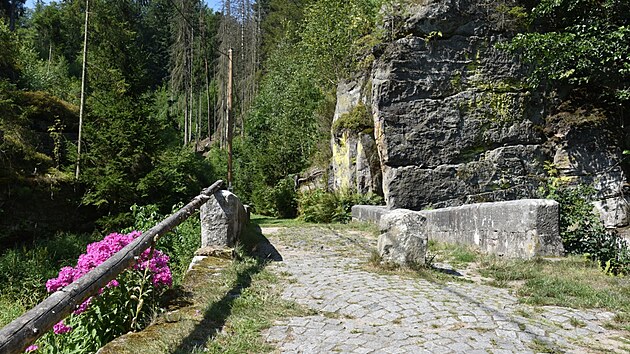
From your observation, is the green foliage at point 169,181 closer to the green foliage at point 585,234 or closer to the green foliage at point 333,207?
the green foliage at point 333,207

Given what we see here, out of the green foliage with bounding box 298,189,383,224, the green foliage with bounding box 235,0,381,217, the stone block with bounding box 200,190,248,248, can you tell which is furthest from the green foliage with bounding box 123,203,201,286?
the green foliage with bounding box 235,0,381,217

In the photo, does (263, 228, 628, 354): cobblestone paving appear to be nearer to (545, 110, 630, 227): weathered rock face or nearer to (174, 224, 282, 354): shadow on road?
(174, 224, 282, 354): shadow on road

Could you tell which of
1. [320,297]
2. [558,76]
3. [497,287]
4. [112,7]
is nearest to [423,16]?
[558,76]

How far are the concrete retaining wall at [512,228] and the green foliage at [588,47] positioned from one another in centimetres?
487

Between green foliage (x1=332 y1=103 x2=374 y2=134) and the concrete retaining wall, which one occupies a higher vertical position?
green foliage (x1=332 y1=103 x2=374 y2=134)

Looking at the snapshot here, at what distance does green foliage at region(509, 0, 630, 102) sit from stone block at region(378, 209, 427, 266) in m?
6.54

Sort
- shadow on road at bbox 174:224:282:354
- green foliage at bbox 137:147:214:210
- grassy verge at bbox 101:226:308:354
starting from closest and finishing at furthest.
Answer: grassy verge at bbox 101:226:308:354, shadow on road at bbox 174:224:282:354, green foliage at bbox 137:147:214:210

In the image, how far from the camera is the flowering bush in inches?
138

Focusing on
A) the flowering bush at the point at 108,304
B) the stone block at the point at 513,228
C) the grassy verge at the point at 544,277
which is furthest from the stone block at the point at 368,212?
the flowering bush at the point at 108,304

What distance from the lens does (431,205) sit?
11.5 meters

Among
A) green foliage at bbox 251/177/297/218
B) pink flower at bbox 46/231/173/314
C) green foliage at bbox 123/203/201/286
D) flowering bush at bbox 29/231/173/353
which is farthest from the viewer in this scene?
green foliage at bbox 251/177/297/218

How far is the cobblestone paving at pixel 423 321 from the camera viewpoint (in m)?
3.26

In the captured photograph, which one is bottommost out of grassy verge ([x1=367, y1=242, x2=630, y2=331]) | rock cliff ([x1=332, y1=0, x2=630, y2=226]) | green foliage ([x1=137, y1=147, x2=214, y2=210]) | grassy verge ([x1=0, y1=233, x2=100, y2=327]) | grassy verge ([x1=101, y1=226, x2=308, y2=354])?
grassy verge ([x1=0, y1=233, x2=100, y2=327])

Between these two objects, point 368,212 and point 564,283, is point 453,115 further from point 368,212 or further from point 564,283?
point 564,283
